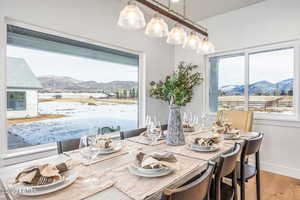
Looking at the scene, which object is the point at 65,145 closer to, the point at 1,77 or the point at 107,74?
the point at 1,77

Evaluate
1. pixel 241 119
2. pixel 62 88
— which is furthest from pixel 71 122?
pixel 241 119

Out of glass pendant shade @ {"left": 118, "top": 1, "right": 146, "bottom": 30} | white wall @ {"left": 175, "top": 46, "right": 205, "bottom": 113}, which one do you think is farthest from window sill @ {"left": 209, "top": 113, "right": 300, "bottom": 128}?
glass pendant shade @ {"left": 118, "top": 1, "right": 146, "bottom": 30}

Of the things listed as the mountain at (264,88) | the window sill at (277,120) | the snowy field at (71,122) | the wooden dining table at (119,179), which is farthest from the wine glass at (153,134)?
the mountain at (264,88)

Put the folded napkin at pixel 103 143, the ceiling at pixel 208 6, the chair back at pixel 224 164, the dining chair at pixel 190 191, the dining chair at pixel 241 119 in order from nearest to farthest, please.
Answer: the dining chair at pixel 190 191
the chair back at pixel 224 164
the folded napkin at pixel 103 143
the dining chair at pixel 241 119
the ceiling at pixel 208 6

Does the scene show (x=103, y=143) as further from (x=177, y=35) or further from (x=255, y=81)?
(x=255, y=81)

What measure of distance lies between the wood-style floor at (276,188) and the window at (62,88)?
2.07 m

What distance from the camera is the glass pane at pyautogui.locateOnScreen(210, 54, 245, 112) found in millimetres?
3125

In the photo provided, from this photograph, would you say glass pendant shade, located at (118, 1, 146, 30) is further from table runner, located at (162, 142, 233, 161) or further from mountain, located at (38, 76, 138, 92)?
mountain, located at (38, 76, 138, 92)

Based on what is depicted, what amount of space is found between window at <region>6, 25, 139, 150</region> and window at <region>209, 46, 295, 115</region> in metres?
1.73

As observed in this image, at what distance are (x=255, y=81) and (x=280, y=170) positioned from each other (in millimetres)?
1445

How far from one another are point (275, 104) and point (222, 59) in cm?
120

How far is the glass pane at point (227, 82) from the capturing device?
10.3 feet

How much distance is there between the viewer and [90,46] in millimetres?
2553

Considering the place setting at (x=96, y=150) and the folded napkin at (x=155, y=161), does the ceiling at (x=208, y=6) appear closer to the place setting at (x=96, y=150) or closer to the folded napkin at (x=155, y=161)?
the place setting at (x=96, y=150)
